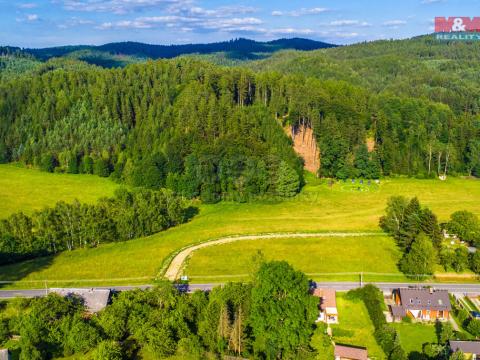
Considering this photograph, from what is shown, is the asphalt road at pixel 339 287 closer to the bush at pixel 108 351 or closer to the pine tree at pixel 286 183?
the bush at pixel 108 351

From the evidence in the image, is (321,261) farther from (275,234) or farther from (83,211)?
(83,211)

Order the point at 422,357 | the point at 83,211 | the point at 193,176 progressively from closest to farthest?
1. the point at 422,357
2. the point at 83,211
3. the point at 193,176

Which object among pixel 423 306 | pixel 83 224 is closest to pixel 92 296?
pixel 83 224

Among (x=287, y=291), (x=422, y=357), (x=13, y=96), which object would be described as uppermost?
(x=13, y=96)

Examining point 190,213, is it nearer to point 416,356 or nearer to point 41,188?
point 41,188

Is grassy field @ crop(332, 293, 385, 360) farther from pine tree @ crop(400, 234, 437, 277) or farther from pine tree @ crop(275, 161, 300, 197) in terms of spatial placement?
pine tree @ crop(275, 161, 300, 197)

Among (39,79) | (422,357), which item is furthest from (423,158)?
(39,79)

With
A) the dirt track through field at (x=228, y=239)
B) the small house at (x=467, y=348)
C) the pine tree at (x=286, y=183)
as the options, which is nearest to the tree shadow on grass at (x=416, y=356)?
the small house at (x=467, y=348)
